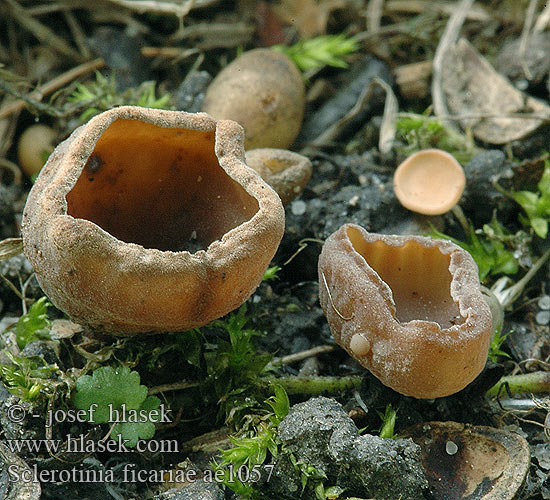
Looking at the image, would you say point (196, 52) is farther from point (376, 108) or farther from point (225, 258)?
point (225, 258)

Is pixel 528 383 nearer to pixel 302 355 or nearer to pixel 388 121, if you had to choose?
pixel 302 355

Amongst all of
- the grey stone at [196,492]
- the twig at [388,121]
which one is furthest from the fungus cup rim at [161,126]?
the twig at [388,121]

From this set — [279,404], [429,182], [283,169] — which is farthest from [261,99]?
[279,404]

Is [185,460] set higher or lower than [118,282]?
lower

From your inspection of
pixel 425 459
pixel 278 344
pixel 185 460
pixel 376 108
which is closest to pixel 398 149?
pixel 376 108

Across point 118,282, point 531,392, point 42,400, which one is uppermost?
point 118,282

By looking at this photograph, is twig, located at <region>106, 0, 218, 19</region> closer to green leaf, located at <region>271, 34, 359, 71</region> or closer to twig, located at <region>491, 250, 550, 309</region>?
green leaf, located at <region>271, 34, 359, 71</region>
